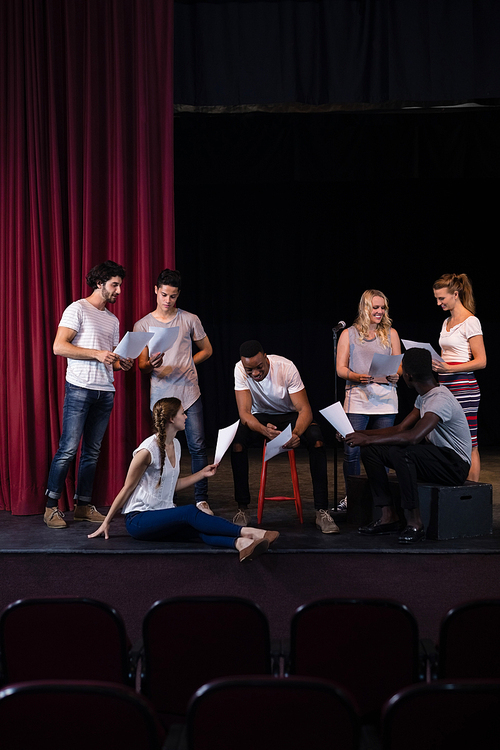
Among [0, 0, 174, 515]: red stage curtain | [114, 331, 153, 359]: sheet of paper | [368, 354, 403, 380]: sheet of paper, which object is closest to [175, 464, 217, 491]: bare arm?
[114, 331, 153, 359]: sheet of paper

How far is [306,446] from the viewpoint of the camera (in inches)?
165

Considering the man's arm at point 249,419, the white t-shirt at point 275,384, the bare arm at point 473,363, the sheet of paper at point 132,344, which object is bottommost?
the man's arm at point 249,419

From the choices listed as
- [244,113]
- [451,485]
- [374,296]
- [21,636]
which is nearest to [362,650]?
[21,636]

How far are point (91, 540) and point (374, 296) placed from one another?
7.30 feet

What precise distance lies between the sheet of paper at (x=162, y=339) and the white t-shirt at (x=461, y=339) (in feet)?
5.63

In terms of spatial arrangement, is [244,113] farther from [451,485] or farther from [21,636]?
[21,636]

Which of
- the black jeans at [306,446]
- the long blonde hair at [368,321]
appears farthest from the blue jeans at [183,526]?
the long blonde hair at [368,321]

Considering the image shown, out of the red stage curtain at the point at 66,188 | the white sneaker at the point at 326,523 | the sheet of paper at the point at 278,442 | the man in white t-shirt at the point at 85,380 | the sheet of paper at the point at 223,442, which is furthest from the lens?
the red stage curtain at the point at 66,188

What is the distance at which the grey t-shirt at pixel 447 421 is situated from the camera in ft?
12.7

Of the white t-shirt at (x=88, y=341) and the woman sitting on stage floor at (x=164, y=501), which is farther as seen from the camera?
the white t-shirt at (x=88, y=341)

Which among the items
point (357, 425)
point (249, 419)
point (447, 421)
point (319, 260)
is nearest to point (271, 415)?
point (249, 419)

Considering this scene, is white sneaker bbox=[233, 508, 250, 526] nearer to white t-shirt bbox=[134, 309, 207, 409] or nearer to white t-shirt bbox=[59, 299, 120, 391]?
white t-shirt bbox=[134, 309, 207, 409]

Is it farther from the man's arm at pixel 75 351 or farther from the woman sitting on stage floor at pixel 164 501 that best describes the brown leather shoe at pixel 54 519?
the man's arm at pixel 75 351

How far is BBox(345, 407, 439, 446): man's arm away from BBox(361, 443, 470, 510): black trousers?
0.05 metres
